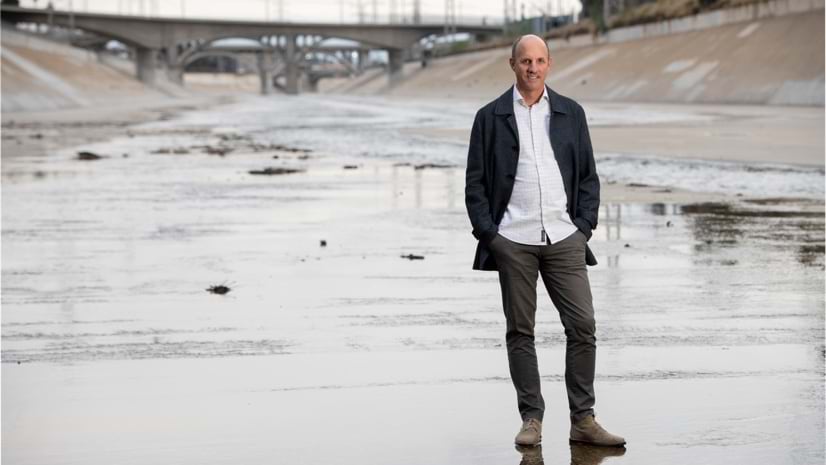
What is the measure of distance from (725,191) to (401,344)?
40.5 ft

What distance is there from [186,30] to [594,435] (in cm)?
16569

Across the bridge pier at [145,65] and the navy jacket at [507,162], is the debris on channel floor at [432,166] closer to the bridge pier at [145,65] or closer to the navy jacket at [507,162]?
the navy jacket at [507,162]

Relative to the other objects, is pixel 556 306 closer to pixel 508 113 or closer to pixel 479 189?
pixel 479 189

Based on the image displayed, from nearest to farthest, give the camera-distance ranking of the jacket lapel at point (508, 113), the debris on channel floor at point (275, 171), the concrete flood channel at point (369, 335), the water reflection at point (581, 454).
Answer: the water reflection at point (581, 454) → the jacket lapel at point (508, 113) → the concrete flood channel at point (369, 335) → the debris on channel floor at point (275, 171)

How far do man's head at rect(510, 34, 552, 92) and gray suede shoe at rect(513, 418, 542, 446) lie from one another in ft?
4.62

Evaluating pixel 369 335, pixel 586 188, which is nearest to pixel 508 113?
pixel 586 188

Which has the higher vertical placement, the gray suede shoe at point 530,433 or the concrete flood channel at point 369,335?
the gray suede shoe at point 530,433

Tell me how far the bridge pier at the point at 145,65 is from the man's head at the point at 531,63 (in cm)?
15179

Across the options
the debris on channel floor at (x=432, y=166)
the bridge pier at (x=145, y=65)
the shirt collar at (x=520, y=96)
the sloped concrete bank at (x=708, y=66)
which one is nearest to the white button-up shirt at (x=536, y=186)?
the shirt collar at (x=520, y=96)

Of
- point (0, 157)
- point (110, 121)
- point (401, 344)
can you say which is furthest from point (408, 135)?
point (401, 344)

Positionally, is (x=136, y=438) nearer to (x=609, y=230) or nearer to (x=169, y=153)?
(x=609, y=230)

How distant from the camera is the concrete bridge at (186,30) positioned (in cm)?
15388

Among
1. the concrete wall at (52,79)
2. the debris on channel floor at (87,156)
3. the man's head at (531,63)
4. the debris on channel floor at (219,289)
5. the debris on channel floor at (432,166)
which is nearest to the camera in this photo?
the man's head at (531,63)

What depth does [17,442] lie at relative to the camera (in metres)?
6.42
